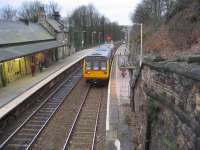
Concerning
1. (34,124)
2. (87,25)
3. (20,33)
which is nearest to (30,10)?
(87,25)

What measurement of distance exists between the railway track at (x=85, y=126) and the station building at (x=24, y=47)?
690 centimetres

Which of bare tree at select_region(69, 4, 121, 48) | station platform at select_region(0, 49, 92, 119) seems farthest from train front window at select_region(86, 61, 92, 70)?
bare tree at select_region(69, 4, 121, 48)

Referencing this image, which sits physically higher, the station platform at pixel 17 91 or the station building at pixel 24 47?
the station building at pixel 24 47

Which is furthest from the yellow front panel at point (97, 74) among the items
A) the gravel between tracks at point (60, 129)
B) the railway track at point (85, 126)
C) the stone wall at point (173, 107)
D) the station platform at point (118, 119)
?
the stone wall at point (173, 107)

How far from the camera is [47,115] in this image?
1755 cm

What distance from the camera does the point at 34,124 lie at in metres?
16.0

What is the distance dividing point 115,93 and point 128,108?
151 inches

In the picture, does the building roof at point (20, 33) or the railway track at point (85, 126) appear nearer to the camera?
the railway track at point (85, 126)

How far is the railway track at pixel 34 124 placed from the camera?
13.3 metres

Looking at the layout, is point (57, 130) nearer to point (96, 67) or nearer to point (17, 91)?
point (17, 91)

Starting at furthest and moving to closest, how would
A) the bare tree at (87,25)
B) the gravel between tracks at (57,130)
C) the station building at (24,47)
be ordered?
the bare tree at (87,25), the station building at (24,47), the gravel between tracks at (57,130)

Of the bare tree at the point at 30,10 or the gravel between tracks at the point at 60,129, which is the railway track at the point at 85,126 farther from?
the bare tree at the point at 30,10

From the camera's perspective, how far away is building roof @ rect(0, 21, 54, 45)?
29212mm

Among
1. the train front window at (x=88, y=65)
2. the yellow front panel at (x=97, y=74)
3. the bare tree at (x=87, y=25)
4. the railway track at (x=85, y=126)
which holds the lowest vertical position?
the railway track at (x=85, y=126)
